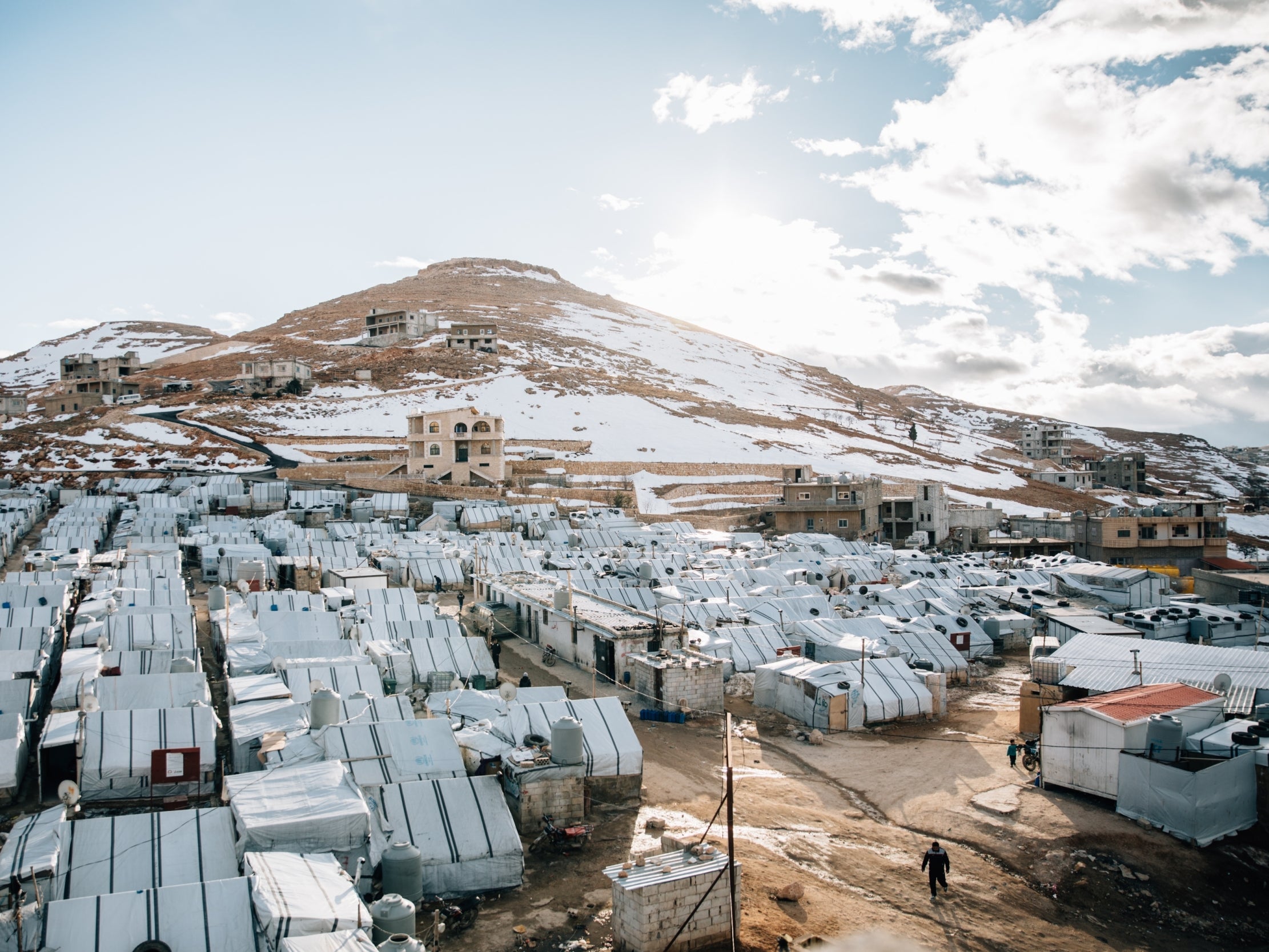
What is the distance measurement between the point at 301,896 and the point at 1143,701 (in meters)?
11.4

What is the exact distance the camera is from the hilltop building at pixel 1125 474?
302 feet

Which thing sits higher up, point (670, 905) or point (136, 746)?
point (136, 746)

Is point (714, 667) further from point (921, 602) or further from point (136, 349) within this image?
point (136, 349)

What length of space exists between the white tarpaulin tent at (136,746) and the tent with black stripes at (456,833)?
8.76 feet

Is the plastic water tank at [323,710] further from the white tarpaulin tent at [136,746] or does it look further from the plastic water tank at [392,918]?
the plastic water tank at [392,918]

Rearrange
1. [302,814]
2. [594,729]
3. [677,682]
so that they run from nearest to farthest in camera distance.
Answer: [302,814], [594,729], [677,682]

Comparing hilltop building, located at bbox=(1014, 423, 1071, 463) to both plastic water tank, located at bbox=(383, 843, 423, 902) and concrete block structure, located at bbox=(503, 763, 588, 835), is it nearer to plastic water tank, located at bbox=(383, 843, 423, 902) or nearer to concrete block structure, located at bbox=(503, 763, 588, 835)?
concrete block structure, located at bbox=(503, 763, 588, 835)

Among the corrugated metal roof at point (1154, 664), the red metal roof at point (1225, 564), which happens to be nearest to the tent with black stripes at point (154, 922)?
the corrugated metal roof at point (1154, 664)

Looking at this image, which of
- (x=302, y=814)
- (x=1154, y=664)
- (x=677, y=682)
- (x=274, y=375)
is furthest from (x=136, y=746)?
(x=274, y=375)

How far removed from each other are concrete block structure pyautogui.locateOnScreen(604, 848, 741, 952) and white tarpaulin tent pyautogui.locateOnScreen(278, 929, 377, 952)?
2.32 metres

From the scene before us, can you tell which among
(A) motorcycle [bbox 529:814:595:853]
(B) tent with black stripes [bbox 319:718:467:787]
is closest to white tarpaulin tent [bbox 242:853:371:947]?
(B) tent with black stripes [bbox 319:718:467:787]

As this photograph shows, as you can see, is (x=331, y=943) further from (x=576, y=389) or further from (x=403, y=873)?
(x=576, y=389)

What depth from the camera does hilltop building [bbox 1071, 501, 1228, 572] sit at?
38.5 m

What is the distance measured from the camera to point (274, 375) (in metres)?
70.9
